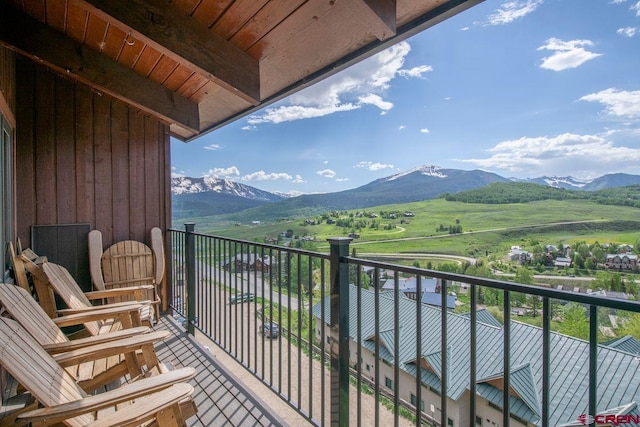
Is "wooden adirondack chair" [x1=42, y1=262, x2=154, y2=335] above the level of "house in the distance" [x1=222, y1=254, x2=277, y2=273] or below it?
below

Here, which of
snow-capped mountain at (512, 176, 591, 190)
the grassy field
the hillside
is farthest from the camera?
snow-capped mountain at (512, 176, 591, 190)

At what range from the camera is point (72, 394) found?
4.68 ft

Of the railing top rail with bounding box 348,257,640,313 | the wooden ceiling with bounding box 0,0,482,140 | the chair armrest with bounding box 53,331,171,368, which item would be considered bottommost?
the chair armrest with bounding box 53,331,171,368

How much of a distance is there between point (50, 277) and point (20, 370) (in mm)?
1579

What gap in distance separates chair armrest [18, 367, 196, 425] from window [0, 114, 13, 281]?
1.90 meters

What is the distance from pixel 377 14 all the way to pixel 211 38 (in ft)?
4.54

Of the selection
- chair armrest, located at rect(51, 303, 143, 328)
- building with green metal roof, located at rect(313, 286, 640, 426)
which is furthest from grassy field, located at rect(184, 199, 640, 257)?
building with green metal roof, located at rect(313, 286, 640, 426)

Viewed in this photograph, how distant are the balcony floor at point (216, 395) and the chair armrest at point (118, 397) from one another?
3.32ft

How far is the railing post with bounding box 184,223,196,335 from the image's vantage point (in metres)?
3.72

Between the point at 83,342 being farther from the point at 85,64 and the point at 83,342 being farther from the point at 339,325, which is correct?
the point at 85,64

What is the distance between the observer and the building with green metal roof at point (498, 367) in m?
1.32

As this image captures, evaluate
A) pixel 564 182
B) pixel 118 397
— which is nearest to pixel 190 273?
pixel 118 397

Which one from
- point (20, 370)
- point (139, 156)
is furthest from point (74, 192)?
point (20, 370)

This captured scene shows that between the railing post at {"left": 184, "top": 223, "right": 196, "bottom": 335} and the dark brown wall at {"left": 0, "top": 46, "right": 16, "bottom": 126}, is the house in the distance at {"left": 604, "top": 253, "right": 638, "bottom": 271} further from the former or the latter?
the dark brown wall at {"left": 0, "top": 46, "right": 16, "bottom": 126}
